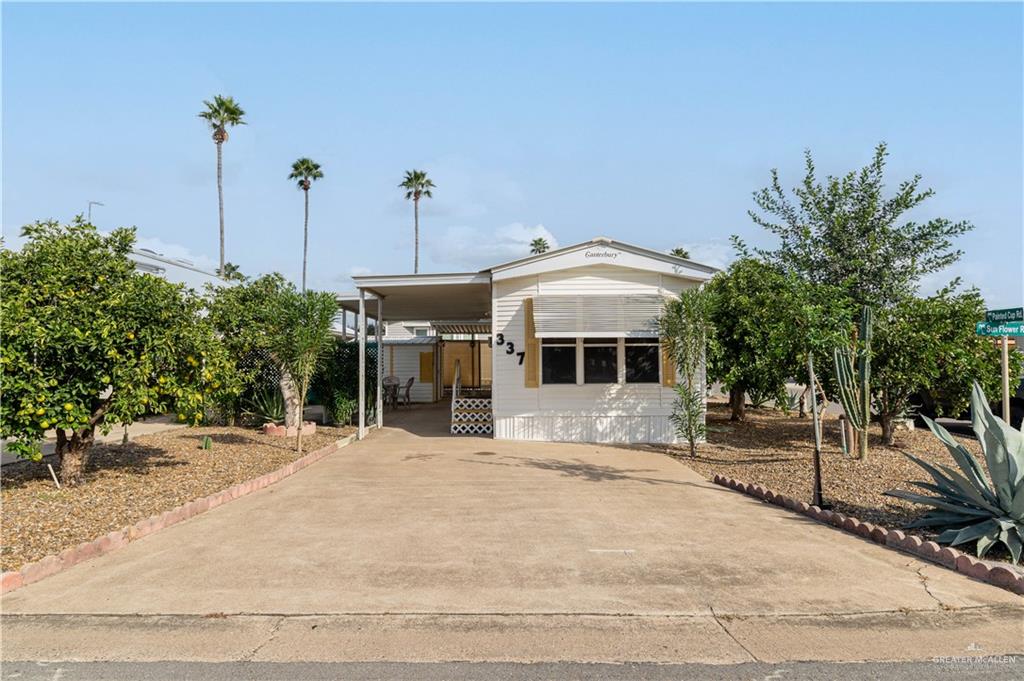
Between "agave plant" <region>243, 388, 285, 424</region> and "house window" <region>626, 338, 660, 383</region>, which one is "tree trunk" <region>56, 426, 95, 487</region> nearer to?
"agave plant" <region>243, 388, 285, 424</region>

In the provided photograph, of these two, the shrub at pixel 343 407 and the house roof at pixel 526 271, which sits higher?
the house roof at pixel 526 271

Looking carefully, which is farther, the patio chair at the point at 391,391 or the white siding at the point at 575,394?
the patio chair at the point at 391,391

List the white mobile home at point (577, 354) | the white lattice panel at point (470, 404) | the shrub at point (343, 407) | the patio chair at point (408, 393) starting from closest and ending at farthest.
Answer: the white mobile home at point (577, 354)
the white lattice panel at point (470, 404)
the shrub at point (343, 407)
the patio chair at point (408, 393)

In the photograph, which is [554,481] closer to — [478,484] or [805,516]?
[478,484]

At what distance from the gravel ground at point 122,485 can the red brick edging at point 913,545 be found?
6823 mm

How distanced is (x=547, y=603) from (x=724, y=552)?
1.99m

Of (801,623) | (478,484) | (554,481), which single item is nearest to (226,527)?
(478,484)

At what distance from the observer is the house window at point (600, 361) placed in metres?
12.4

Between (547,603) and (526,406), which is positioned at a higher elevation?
(526,406)

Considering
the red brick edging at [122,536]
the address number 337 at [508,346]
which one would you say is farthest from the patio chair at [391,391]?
the red brick edging at [122,536]

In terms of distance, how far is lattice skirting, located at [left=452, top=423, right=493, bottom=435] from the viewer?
44.8 feet

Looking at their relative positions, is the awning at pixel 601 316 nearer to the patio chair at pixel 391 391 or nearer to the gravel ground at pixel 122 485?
the gravel ground at pixel 122 485

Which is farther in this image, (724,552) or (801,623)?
(724,552)

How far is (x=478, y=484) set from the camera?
8.48 m
